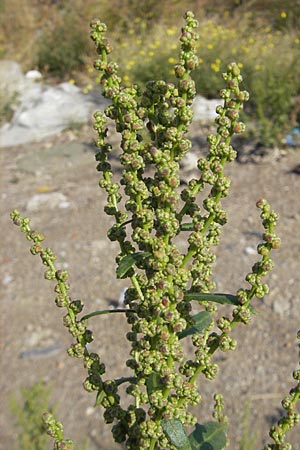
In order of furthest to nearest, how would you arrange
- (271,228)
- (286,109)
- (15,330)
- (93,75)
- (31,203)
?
(93,75), (286,109), (31,203), (15,330), (271,228)

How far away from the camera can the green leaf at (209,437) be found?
1.22m

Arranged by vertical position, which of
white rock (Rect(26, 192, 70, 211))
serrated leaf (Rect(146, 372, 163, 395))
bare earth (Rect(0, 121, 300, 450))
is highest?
white rock (Rect(26, 192, 70, 211))

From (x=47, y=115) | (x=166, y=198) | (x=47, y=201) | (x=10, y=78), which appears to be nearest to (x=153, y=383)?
(x=166, y=198)

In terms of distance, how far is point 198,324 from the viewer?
1145 millimetres

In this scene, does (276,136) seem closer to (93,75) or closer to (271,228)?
(93,75)

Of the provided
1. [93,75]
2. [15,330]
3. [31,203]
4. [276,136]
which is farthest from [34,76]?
[15,330]

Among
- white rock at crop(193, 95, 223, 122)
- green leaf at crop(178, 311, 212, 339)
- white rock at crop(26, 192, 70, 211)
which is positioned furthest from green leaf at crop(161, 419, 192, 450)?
white rock at crop(193, 95, 223, 122)

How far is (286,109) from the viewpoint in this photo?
5488 mm

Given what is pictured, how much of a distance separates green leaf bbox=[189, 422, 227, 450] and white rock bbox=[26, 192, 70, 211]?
3.92 m

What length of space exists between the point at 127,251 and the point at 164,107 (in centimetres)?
28

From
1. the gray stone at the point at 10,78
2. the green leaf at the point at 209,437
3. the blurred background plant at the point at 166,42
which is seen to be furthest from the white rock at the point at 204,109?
the green leaf at the point at 209,437

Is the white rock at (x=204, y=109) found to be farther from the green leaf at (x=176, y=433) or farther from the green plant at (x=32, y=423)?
the green leaf at (x=176, y=433)

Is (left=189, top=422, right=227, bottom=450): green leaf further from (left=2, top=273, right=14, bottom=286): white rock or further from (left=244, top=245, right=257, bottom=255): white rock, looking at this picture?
(left=2, top=273, right=14, bottom=286): white rock

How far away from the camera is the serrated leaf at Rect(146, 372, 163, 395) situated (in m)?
1.07
